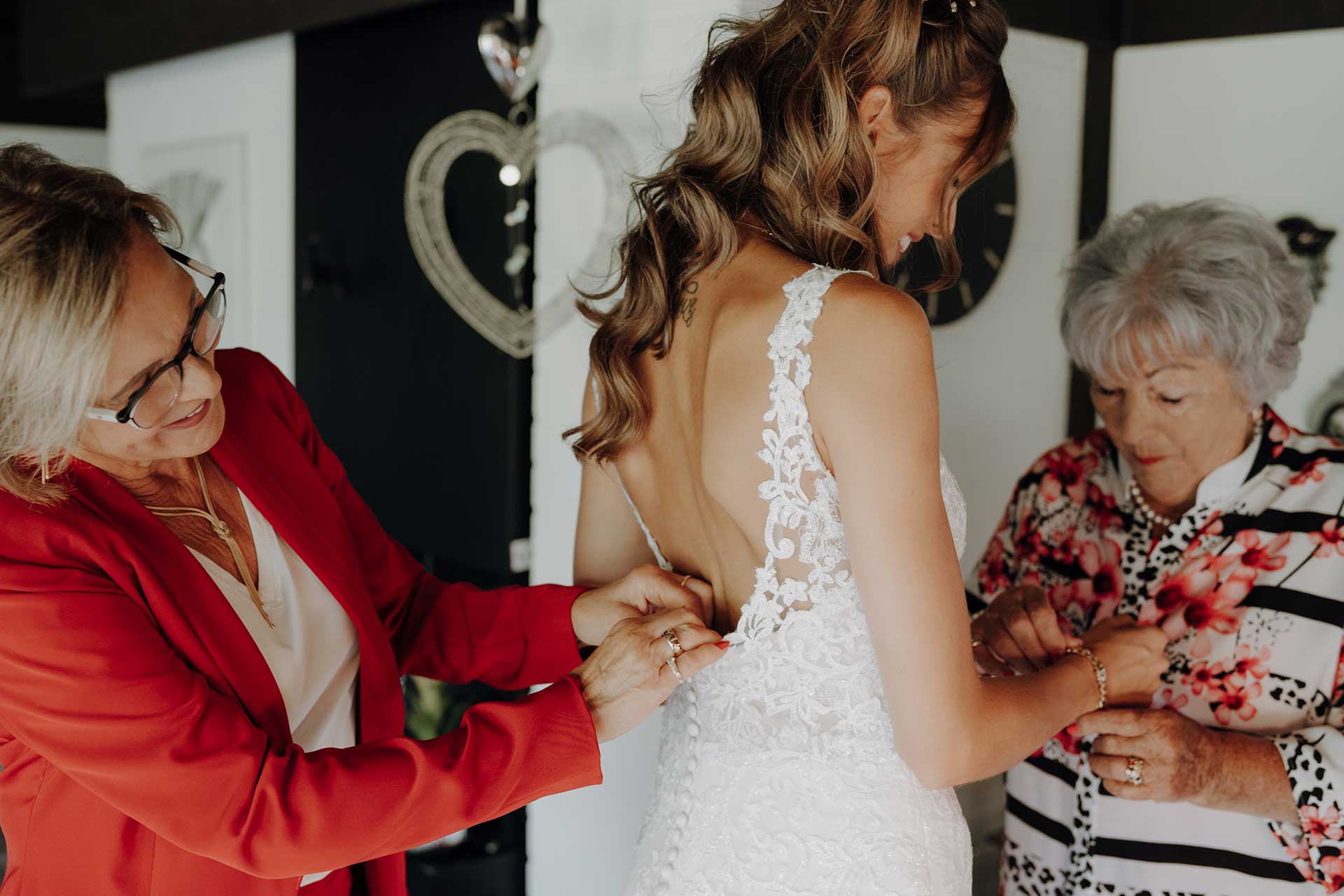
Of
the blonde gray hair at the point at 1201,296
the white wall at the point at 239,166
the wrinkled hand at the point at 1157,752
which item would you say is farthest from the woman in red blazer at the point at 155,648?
the white wall at the point at 239,166

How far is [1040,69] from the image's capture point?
2555 mm

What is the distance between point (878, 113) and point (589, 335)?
Answer: 151cm

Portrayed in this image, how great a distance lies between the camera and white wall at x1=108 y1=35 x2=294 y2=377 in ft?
13.7

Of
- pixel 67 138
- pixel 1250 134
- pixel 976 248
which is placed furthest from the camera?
pixel 67 138

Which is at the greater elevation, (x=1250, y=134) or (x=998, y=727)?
(x=1250, y=134)

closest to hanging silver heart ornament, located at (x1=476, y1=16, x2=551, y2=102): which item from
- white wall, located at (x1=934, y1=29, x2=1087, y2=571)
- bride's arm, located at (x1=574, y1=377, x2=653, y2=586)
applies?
white wall, located at (x1=934, y1=29, x2=1087, y2=571)

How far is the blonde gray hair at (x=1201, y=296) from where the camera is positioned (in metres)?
1.85

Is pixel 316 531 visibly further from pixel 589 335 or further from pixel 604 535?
pixel 589 335

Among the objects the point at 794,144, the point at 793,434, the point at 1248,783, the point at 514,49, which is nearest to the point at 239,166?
the point at 514,49

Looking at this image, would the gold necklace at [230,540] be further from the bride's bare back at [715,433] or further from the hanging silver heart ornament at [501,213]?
the hanging silver heart ornament at [501,213]

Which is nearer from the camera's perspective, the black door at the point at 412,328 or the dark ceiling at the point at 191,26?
the dark ceiling at the point at 191,26

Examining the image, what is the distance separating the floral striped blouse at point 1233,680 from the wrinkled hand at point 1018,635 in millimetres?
246

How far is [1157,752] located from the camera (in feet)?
5.45

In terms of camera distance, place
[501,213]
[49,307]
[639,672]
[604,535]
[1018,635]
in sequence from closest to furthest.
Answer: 1. [49,307]
2. [639,672]
3. [604,535]
4. [1018,635]
5. [501,213]
